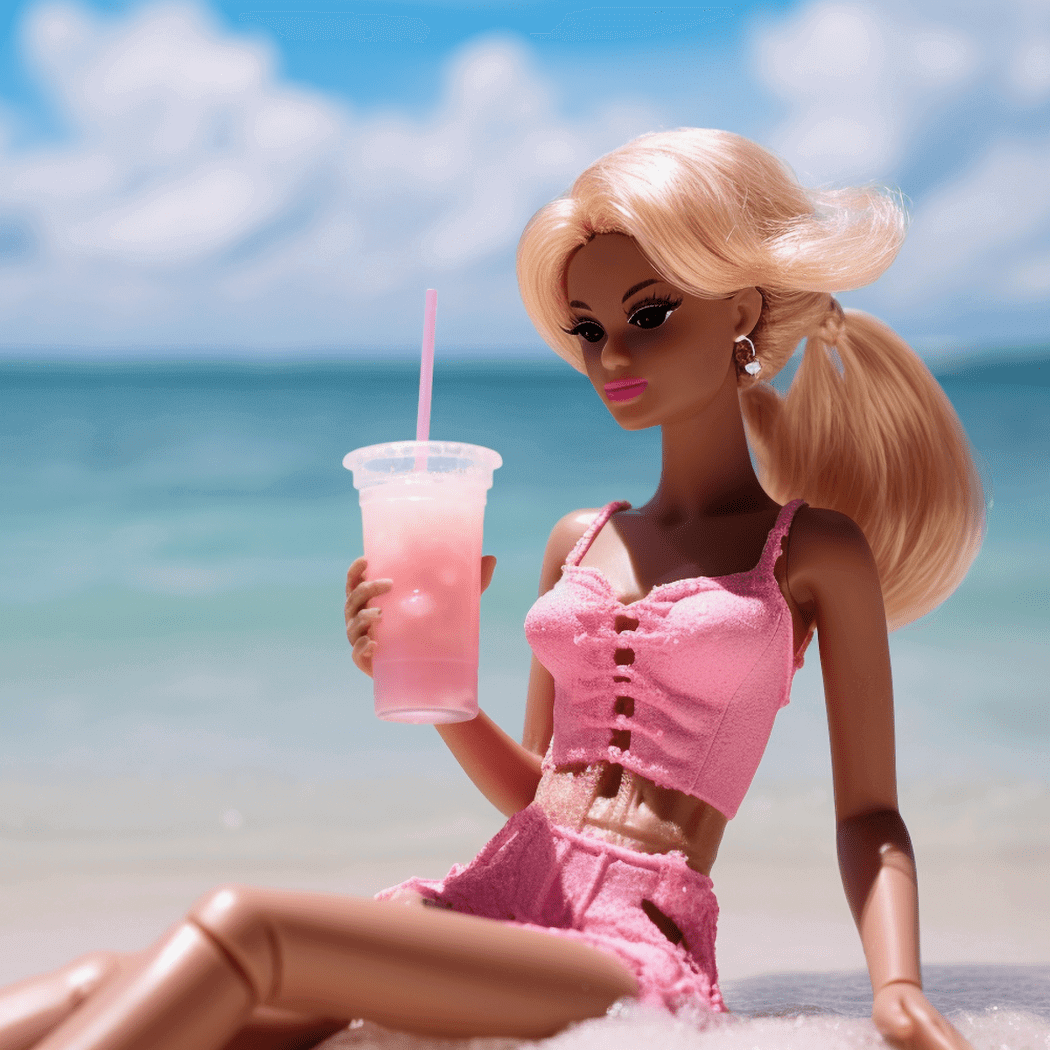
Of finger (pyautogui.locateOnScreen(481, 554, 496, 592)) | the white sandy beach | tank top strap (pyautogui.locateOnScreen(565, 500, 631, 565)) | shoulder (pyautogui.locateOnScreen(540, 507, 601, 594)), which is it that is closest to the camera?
finger (pyautogui.locateOnScreen(481, 554, 496, 592))

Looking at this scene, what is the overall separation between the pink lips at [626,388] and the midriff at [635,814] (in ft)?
2.73

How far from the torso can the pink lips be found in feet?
1.21

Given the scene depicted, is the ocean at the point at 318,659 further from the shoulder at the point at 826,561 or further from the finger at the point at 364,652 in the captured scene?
the finger at the point at 364,652

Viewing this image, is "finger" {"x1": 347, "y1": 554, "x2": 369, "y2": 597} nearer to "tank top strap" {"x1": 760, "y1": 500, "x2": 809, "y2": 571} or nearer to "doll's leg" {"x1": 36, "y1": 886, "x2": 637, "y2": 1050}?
"doll's leg" {"x1": 36, "y1": 886, "x2": 637, "y2": 1050}

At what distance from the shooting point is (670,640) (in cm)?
271

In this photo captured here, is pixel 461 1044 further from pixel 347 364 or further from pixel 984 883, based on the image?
pixel 347 364

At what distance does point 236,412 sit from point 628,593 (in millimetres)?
8507

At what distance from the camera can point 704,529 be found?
10.1ft

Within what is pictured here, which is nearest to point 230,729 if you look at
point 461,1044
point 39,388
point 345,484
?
point 345,484

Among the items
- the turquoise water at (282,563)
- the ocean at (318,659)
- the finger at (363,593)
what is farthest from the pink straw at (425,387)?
the turquoise water at (282,563)

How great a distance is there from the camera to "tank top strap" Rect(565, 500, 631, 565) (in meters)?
3.20

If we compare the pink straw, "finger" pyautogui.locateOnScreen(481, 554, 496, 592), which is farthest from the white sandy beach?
the pink straw

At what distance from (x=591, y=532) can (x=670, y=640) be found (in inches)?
24.1

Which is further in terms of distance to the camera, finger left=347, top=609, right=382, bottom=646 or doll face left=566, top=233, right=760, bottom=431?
doll face left=566, top=233, right=760, bottom=431
